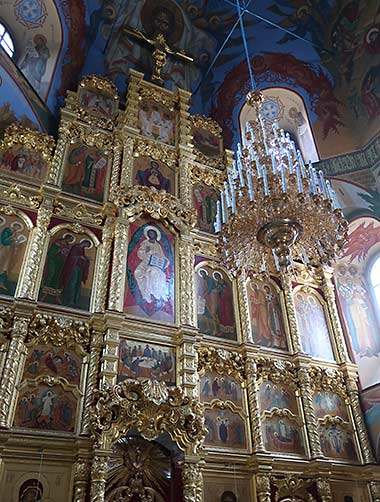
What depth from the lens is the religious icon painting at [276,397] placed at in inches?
365

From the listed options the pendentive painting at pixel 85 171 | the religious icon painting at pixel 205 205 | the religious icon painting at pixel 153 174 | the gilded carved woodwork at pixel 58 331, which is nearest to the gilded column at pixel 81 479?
the gilded carved woodwork at pixel 58 331

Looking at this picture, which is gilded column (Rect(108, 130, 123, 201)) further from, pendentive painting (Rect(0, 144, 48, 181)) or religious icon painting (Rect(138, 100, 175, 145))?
pendentive painting (Rect(0, 144, 48, 181))

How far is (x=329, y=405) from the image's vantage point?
32.8 ft

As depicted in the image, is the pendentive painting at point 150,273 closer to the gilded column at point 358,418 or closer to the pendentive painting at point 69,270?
the pendentive painting at point 69,270

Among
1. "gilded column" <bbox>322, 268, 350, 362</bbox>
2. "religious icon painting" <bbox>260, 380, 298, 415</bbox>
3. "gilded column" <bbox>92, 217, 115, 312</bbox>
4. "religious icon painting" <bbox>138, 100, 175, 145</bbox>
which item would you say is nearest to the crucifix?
"religious icon painting" <bbox>138, 100, 175, 145</bbox>

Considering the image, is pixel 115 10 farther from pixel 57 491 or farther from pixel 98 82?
pixel 57 491

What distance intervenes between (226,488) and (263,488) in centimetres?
66

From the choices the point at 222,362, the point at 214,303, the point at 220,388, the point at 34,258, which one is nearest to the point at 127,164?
the point at 34,258

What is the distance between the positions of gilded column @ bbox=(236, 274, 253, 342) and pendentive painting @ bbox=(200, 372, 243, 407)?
0.96 metres

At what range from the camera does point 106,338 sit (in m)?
8.08

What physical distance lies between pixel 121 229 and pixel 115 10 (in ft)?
Answer: 22.4

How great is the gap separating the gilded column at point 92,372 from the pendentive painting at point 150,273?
0.82m

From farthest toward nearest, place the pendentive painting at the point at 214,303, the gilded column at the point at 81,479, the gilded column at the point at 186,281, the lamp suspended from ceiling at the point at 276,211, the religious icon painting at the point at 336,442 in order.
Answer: the pendentive painting at the point at 214,303 < the religious icon painting at the point at 336,442 < the gilded column at the point at 186,281 < the lamp suspended from ceiling at the point at 276,211 < the gilded column at the point at 81,479

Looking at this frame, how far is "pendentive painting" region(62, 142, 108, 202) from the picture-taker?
10008mm
